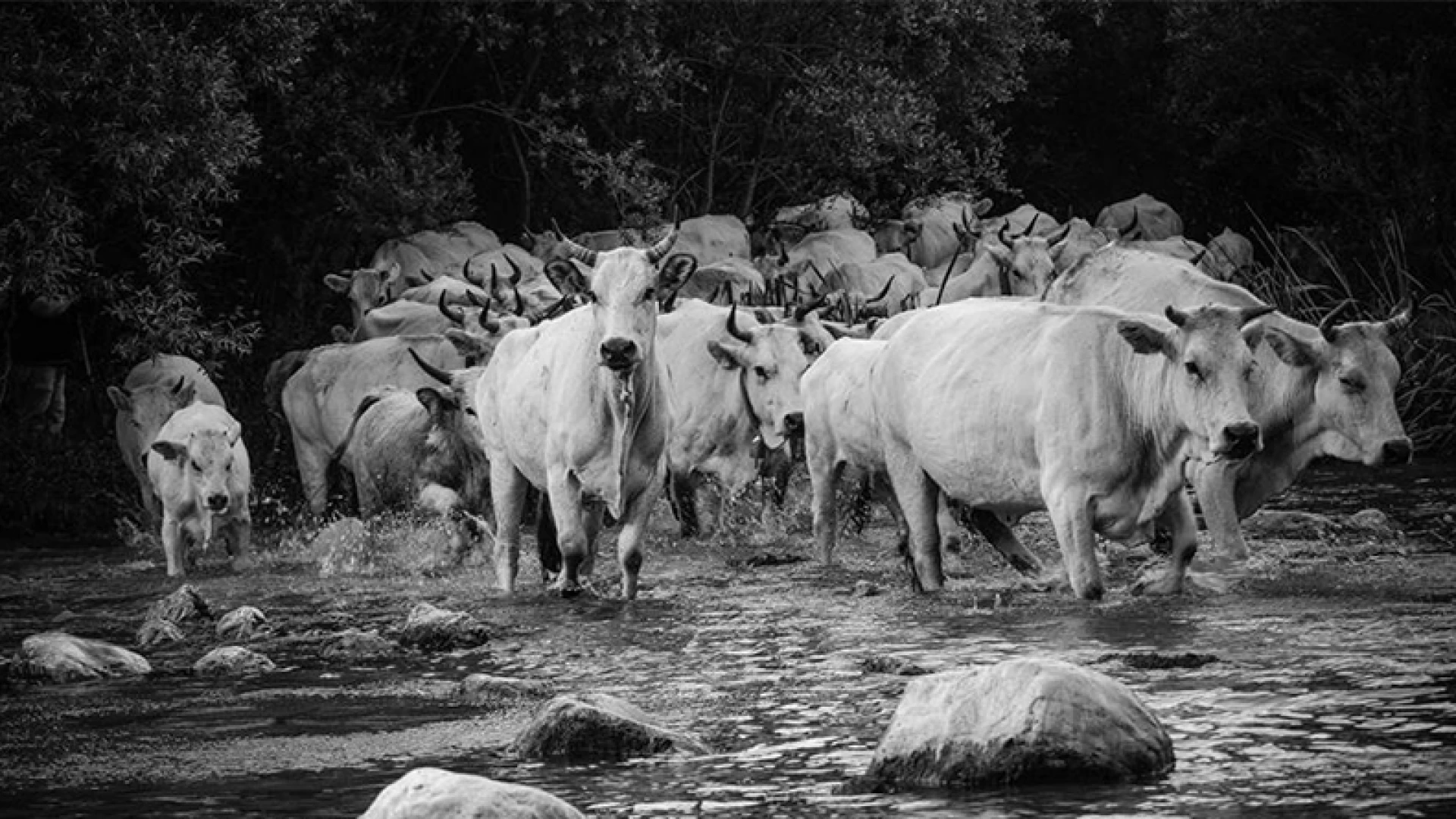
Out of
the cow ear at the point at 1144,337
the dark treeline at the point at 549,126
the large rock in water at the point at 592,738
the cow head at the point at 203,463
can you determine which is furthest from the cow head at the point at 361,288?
the large rock in water at the point at 592,738

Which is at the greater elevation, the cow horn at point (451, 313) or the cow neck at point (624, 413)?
the cow horn at point (451, 313)

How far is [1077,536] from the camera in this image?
12.5 meters

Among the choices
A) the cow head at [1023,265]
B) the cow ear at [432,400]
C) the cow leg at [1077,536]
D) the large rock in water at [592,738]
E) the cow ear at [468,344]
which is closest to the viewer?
the large rock in water at [592,738]

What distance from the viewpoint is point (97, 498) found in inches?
941

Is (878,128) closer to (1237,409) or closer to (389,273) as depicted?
(389,273)

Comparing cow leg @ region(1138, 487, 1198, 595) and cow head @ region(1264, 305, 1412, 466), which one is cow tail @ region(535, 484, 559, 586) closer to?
cow leg @ region(1138, 487, 1198, 595)

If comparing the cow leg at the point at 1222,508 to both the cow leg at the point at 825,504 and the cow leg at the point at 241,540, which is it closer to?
the cow leg at the point at 825,504

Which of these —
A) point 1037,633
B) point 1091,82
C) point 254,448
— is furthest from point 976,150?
point 1037,633

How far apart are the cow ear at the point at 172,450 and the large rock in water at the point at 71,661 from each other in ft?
19.5

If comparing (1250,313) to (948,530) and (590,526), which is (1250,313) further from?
(590,526)

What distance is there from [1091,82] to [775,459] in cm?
2705

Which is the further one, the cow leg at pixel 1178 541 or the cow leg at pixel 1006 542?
the cow leg at pixel 1006 542

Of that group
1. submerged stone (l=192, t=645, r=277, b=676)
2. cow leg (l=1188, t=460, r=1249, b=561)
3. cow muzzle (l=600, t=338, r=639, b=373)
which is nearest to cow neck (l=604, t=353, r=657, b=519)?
cow muzzle (l=600, t=338, r=639, b=373)

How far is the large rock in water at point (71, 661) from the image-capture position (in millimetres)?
12156
